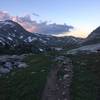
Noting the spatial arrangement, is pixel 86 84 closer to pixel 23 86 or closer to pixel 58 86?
pixel 58 86

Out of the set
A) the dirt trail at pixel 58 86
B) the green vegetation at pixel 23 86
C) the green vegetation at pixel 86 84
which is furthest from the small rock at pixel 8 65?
the green vegetation at pixel 86 84

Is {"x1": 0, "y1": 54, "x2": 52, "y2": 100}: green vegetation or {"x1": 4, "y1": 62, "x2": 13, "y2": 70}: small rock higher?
{"x1": 4, "y1": 62, "x2": 13, "y2": 70}: small rock

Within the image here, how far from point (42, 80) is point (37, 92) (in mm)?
6966

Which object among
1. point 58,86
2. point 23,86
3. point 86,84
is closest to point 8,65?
point 23,86

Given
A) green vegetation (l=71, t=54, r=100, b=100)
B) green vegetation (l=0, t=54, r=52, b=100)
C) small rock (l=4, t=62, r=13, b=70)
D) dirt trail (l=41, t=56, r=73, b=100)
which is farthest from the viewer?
small rock (l=4, t=62, r=13, b=70)

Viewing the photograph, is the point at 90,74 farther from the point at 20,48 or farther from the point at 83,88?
the point at 20,48

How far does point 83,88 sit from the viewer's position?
40000 mm


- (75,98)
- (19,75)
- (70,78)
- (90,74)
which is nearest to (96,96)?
(75,98)

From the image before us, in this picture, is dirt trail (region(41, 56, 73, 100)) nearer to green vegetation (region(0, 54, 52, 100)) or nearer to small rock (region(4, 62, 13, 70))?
green vegetation (region(0, 54, 52, 100))

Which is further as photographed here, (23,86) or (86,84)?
(23,86)

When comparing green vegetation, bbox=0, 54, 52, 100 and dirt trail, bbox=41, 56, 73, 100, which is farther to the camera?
green vegetation, bbox=0, 54, 52, 100

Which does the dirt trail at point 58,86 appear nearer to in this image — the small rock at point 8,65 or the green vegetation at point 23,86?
the green vegetation at point 23,86

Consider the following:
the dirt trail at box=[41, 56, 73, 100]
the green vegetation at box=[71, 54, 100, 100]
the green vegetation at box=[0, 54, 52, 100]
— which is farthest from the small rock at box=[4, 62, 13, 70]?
the green vegetation at box=[71, 54, 100, 100]

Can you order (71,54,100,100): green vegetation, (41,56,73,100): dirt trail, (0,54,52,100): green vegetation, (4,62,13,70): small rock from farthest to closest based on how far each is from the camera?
(4,62,13,70): small rock
(0,54,52,100): green vegetation
(71,54,100,100): green vegetation
(41,56,73,100): dirt trail
